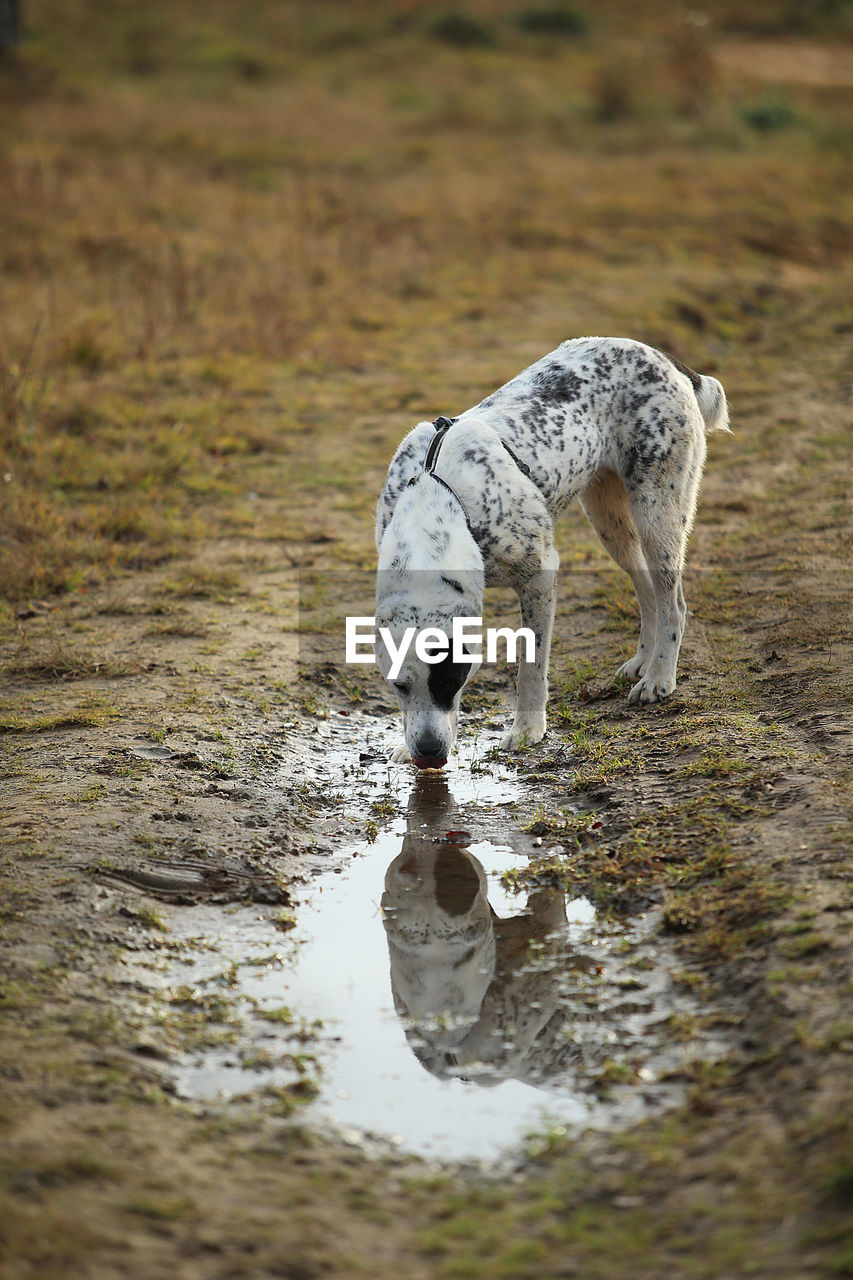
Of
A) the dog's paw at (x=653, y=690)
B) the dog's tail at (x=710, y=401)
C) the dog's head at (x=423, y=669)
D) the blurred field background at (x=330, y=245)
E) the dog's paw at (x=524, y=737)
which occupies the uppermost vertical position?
the dog's tail at (x=710, y=401)

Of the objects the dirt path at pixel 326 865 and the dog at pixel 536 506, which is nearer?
the dirt path at pixel 326 865

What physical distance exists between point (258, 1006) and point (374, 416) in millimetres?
7658

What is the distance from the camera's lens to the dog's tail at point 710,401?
625 cm

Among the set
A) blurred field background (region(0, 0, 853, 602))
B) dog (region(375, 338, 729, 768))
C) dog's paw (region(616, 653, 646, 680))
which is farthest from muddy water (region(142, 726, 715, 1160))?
blurred field background (region(0, 0, 853, 602))

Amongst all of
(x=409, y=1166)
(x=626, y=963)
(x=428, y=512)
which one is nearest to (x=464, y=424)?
(x=428, y=512)

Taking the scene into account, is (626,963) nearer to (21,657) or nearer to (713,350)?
(21,657)

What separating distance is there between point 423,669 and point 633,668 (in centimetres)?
172

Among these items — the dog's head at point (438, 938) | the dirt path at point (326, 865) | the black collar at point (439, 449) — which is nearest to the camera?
the dirt path at point (326, 865)

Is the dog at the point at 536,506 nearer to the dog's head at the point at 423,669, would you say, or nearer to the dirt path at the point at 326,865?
the dog's head at the point at 423,669

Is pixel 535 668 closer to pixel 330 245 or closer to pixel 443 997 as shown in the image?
pixel 443 997

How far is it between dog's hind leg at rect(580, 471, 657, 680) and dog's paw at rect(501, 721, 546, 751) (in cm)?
75

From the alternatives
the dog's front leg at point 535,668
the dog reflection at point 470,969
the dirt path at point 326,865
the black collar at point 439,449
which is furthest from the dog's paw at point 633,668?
the dog reflection at point 470,969

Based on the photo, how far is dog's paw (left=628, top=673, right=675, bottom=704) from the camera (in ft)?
19.3

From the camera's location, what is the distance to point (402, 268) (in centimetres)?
1462
